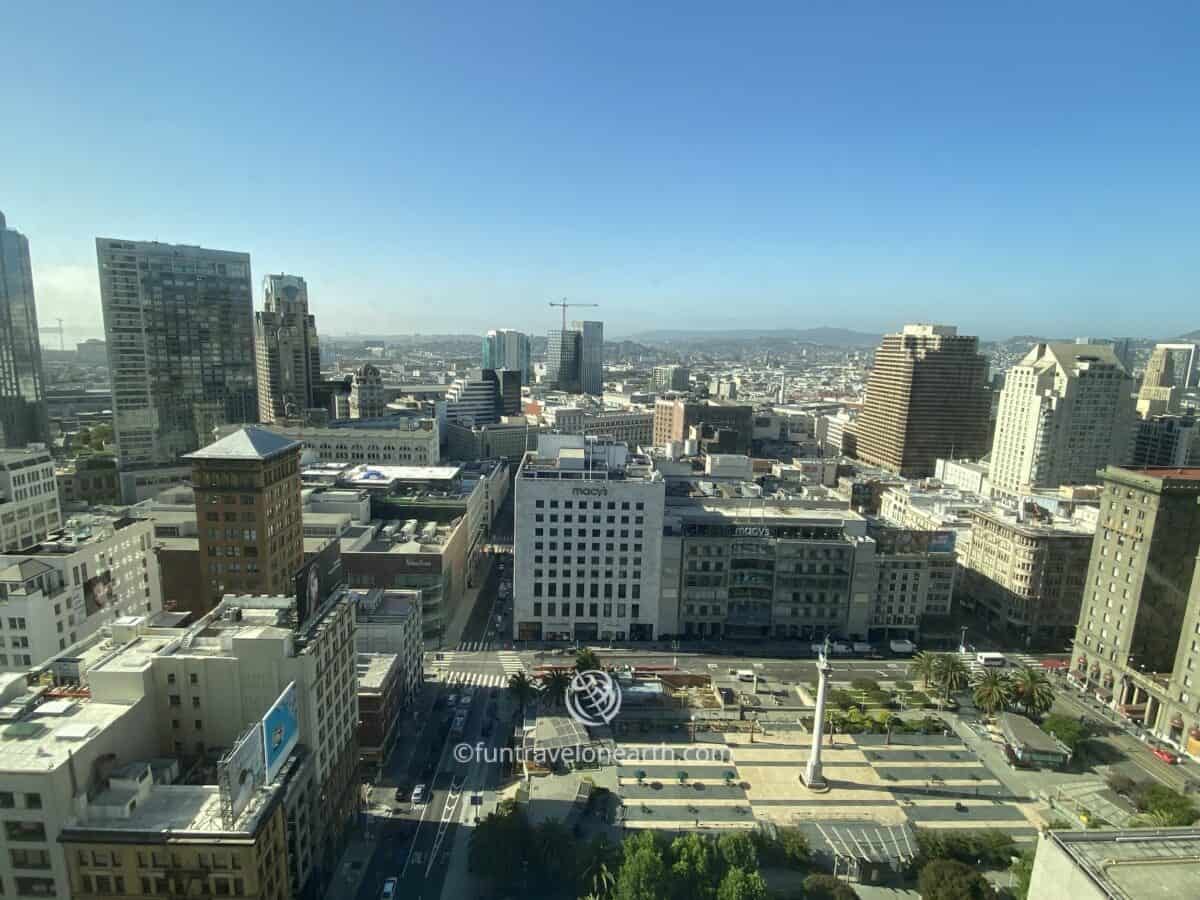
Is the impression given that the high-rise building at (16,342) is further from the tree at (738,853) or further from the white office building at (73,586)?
the tree at (738,853)

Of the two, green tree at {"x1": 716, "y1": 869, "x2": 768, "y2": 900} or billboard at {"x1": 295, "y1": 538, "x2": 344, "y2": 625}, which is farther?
billboard at {"x1": 295, "y1": 538, "x2": 344, "y2": 625}

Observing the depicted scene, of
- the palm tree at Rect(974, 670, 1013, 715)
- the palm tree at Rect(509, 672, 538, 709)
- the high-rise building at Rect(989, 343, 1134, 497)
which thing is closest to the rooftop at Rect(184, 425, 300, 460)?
the palm tree at Rect(509, 672, 538, 709)

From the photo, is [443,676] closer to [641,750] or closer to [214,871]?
[641,750]

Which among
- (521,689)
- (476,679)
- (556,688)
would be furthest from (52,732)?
(476,679)

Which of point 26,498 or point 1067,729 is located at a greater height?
point 26,498

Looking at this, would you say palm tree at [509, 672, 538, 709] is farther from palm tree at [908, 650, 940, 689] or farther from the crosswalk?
palm tree at [908, 650, 940, 689]

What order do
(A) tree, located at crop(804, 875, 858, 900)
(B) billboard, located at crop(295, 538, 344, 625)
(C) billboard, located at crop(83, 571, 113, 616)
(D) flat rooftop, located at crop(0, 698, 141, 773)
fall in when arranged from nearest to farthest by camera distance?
(D) flat rooftop, located at crop(0, 698, 141, 773)
(A) tree, located at crop(804, 875, 858, 900)
(B) billboard, located at crop(295, 538, 344, 625)
(C) billboard, located at crop(83, 571, 113, 616)

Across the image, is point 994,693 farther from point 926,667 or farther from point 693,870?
point 693,870
